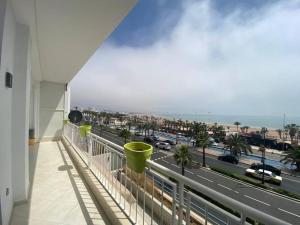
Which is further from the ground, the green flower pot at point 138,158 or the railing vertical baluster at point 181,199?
the green flower pot at point 138,158

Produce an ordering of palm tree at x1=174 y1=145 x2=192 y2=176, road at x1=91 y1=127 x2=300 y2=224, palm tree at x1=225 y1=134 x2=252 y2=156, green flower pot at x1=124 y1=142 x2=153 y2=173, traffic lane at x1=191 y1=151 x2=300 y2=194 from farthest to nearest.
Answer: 1. palm tree at x1=225 y1=134 x2=252 y2=156
2. traffic lane at x1=191 y1=151 x2=300 y2=194
3. palm tree at x1=174 y1=145 x2=192 y2=176
4. road at x1=91 y1=127 x2=300 y2=224
5. green flower pot at x1=124 y1=142 x2=153 y2=173

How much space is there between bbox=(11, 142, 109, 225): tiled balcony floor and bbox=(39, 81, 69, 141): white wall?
4332mm

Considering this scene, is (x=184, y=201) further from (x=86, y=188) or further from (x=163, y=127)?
(x=163, y=127)

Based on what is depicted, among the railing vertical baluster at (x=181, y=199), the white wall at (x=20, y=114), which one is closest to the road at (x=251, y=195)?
the railing vertical baluster at (x=181, y=199)

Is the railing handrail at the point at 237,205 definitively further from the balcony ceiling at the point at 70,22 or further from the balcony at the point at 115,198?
the balcony ceiling at the point at 70,22

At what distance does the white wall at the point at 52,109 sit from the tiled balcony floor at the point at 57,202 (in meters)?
4.33

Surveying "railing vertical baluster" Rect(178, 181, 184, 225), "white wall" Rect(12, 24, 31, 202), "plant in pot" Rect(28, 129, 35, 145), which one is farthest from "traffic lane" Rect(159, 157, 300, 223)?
"white wall" Rect(12, 24, 31, 202)

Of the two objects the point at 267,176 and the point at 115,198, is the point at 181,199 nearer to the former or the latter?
the point at 115,198

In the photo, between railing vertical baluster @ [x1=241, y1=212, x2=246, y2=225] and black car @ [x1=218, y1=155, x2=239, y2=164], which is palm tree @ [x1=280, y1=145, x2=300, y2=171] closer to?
black car @ [x1=218, y1=155, x2=239, y2=164]

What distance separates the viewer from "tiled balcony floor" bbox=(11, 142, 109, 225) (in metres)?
2.42

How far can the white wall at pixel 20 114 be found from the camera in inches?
107

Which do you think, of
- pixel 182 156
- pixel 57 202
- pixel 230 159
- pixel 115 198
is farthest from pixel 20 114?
pixel 230 159

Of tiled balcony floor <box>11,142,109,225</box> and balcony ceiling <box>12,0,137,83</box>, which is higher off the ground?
balcony ceiling <box>12,0,137,83</box>

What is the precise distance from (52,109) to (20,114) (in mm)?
6390
